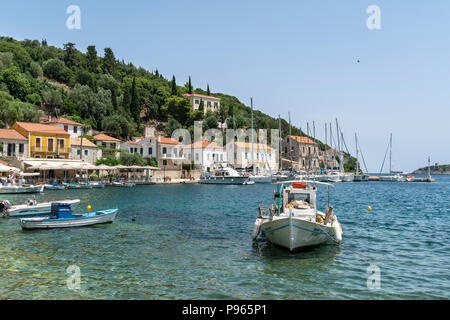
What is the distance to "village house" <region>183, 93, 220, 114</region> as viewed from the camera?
121 meters

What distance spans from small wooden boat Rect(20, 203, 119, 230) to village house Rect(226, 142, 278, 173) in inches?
2791

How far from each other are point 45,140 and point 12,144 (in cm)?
481

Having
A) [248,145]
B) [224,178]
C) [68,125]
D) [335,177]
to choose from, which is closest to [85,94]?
[68,125]

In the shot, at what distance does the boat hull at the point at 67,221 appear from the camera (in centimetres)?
1989

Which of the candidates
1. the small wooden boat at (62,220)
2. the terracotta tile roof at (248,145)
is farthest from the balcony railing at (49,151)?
the terracotta tile roof at (248,145)

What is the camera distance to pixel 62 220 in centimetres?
2059

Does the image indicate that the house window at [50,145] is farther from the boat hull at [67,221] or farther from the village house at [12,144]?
the boat hull at [67,221]

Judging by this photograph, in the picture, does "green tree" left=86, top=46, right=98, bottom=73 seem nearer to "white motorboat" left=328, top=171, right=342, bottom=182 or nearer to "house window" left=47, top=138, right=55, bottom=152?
"house window" left=47, top=138, right=55, bottom=152

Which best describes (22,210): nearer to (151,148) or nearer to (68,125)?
(68,125)

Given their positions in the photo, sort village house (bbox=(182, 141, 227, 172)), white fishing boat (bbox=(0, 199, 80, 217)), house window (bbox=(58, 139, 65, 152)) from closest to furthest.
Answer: white fishing boat (bbox=(0, 199, 80, 217)), house window (bbox=(58, 139, 65, 152)), village house (bbox=(182, 141, 227, 172))

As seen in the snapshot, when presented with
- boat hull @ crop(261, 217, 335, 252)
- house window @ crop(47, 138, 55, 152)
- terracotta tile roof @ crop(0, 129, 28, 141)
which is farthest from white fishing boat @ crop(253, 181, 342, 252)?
house window @ crop(47, 138, 55, 152)

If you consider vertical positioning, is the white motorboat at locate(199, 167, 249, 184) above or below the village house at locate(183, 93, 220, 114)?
below

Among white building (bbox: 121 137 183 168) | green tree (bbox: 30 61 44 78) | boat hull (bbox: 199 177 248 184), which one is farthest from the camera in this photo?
green tree (bbox: 30 61 44 78)
